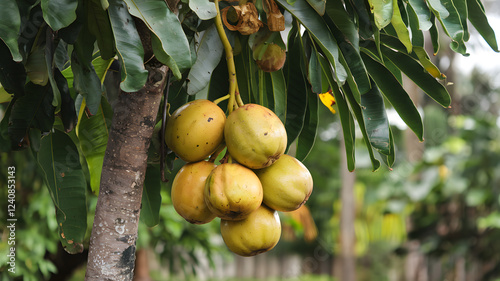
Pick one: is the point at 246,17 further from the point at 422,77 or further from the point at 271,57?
the point at 422,77

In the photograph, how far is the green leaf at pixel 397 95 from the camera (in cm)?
110

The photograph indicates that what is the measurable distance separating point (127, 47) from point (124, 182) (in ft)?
0.83

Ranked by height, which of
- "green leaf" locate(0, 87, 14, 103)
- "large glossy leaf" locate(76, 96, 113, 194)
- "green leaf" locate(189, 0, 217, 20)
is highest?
"green leaf" locate(189, 0, 217, 20)

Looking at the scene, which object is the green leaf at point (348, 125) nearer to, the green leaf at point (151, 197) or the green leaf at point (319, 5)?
the green leaf at point (319, 5)

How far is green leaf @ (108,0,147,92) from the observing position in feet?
2.52

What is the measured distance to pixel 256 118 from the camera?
92 centimetres

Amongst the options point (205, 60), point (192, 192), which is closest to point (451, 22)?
point (205, 60)

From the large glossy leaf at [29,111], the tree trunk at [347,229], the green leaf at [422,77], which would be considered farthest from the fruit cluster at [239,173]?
the tree trunk at [347,229]

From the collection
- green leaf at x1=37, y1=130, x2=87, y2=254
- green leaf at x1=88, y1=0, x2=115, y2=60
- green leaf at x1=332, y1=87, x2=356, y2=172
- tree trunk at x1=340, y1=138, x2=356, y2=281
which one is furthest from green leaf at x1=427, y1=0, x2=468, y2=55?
tree trunk at x1=340, y1=138, x2=356, y2=281

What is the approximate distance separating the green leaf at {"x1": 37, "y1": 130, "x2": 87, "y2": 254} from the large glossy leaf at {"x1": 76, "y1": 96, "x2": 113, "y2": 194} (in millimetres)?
91

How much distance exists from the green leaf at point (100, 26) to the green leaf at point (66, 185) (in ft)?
1.19

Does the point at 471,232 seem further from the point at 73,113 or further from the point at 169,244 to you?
the point at 73,113

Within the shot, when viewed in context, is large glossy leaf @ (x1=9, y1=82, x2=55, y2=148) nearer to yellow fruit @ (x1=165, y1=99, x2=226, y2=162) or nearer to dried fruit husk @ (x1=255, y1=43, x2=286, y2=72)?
yellow fruit @ (x1=165, y1=99, x2=226, y2=162)

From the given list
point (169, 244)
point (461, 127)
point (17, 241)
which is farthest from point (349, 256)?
point (17, 241)
